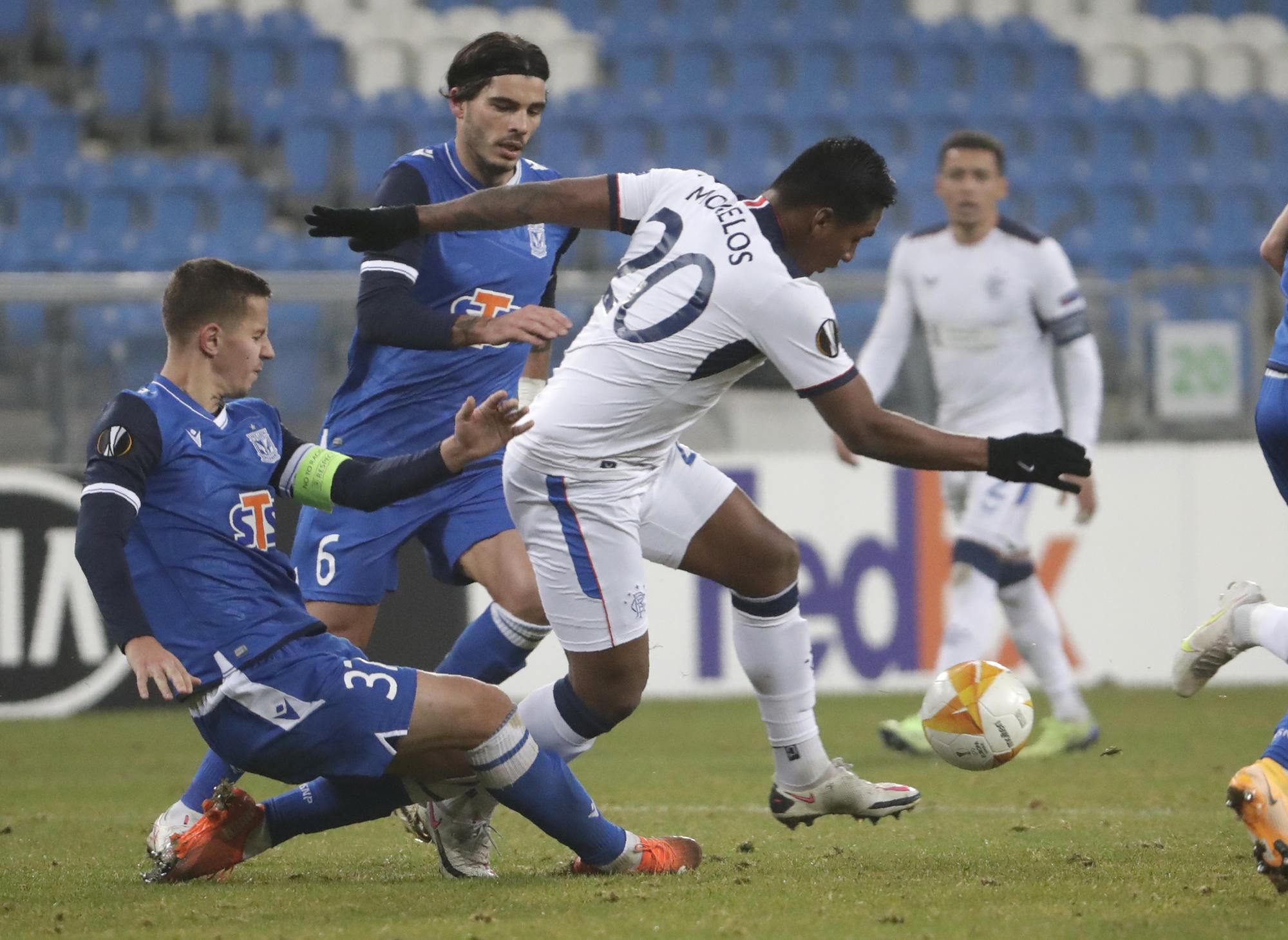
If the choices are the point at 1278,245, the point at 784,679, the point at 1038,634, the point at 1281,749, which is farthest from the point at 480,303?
the point at 1038,634

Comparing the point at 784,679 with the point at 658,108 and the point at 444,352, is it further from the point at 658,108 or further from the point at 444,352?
the point at 658,108

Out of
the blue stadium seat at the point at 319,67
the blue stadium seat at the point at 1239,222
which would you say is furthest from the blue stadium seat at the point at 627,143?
the blue stadium seat at the point at 1239,222

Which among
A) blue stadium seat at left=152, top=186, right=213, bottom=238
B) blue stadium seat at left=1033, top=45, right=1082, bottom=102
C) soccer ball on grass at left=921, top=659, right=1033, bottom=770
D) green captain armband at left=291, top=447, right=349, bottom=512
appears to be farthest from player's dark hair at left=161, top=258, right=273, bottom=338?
blue stadium seat at left=1033, top=45, right=1082, bottom=102

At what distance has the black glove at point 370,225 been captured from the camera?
456 cm

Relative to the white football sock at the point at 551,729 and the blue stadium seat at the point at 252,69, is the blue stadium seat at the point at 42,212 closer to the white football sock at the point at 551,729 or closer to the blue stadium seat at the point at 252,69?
the blue stadium seat at the point at 252,69

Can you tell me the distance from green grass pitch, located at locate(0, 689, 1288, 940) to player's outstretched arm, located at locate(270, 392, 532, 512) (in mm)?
974

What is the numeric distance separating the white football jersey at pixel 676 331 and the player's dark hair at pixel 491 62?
2.93ft

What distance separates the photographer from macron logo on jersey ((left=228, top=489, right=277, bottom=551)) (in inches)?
167

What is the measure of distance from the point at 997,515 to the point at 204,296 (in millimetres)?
4429

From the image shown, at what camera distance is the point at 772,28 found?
1505 centimetres

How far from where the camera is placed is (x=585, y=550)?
4621 millimetres

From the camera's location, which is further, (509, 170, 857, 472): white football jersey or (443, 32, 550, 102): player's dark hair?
(443, 32, 550, 102): player's dark hair

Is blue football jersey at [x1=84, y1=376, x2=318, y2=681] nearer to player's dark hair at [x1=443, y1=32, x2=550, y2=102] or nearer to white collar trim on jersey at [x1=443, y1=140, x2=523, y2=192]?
white collar trim on jersey at [x1=443, y1=140, x2=523, y2=192]

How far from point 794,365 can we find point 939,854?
4.79 ft
